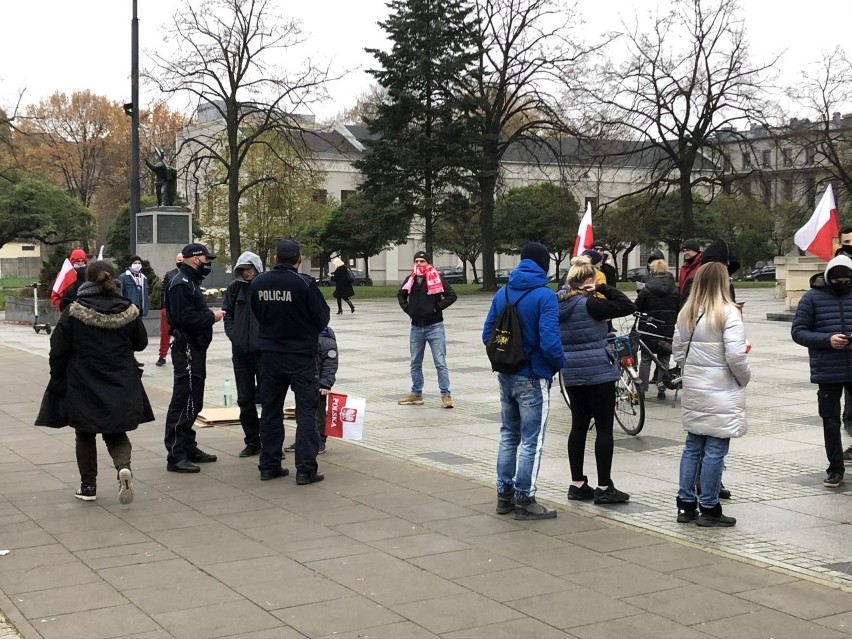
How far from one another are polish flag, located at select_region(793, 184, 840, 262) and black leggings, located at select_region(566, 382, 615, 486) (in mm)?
8231

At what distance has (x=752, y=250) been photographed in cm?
6850

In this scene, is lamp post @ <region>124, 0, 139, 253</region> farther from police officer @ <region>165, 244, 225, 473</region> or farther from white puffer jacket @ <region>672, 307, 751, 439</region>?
white puffer jacket @ <region>672, 307, 751, 439</region>

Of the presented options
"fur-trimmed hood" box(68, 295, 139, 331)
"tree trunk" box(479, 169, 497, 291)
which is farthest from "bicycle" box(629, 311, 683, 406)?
"tree trunk" box(479, 169, 497, 291)

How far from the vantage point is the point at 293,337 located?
26.7 feet

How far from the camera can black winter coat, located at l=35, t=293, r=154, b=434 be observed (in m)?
7.37

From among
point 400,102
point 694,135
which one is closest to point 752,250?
point 694,135

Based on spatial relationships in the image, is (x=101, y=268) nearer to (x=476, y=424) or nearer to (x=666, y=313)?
(x=476, y=424)

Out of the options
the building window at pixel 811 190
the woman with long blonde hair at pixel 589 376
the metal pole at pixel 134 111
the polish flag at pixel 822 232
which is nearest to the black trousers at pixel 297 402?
the woman with long blonde hair at pixel 589 376

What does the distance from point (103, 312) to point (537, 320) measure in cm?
303

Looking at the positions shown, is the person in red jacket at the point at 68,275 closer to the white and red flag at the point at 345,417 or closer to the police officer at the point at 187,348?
the police officer at the point at 187,348

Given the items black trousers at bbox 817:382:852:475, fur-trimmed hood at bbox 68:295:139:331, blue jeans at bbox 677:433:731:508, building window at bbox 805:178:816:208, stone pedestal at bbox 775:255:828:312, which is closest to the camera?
blue jeans at bbox 677:433:731:508

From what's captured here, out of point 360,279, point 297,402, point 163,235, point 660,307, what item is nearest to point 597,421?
point 297,402

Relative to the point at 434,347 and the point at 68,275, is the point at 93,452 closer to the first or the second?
the point at 434,347

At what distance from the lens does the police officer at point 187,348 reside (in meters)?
8.62
